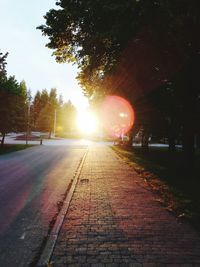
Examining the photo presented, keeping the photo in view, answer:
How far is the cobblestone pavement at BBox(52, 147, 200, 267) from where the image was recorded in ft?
15.6

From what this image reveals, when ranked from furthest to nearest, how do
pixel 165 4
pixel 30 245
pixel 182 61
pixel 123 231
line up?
pixel 182 61, pixel 165 4, pixel 123 231, pixel 30 245

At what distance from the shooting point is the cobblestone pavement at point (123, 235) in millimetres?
4744

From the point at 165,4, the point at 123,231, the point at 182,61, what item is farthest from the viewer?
the point at 182,61

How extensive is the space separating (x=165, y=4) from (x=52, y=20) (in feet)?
16.6

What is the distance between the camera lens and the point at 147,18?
426 inches

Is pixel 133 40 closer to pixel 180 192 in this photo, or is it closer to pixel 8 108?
pixel 180 192

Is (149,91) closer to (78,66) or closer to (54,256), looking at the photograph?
(78,66)

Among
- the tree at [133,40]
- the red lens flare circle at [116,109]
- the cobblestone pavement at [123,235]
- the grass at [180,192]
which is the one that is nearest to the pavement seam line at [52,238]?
the cobblestone pavement at [123,235]

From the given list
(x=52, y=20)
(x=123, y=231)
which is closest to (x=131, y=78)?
(x=52, y=20)

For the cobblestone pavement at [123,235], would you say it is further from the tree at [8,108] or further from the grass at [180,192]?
the tree at [8,108]

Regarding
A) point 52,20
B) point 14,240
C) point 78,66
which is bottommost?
point 14,240

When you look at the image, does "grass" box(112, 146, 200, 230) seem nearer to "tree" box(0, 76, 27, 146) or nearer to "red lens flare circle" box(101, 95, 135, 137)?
"red lens flare circle" box(101, 95, 135, 137)

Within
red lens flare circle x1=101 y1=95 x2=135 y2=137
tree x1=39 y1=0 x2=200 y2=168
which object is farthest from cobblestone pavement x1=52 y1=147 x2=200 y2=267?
red lens flare circle x1=101 y1=95 x2=135 y2=137

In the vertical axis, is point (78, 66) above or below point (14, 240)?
above
